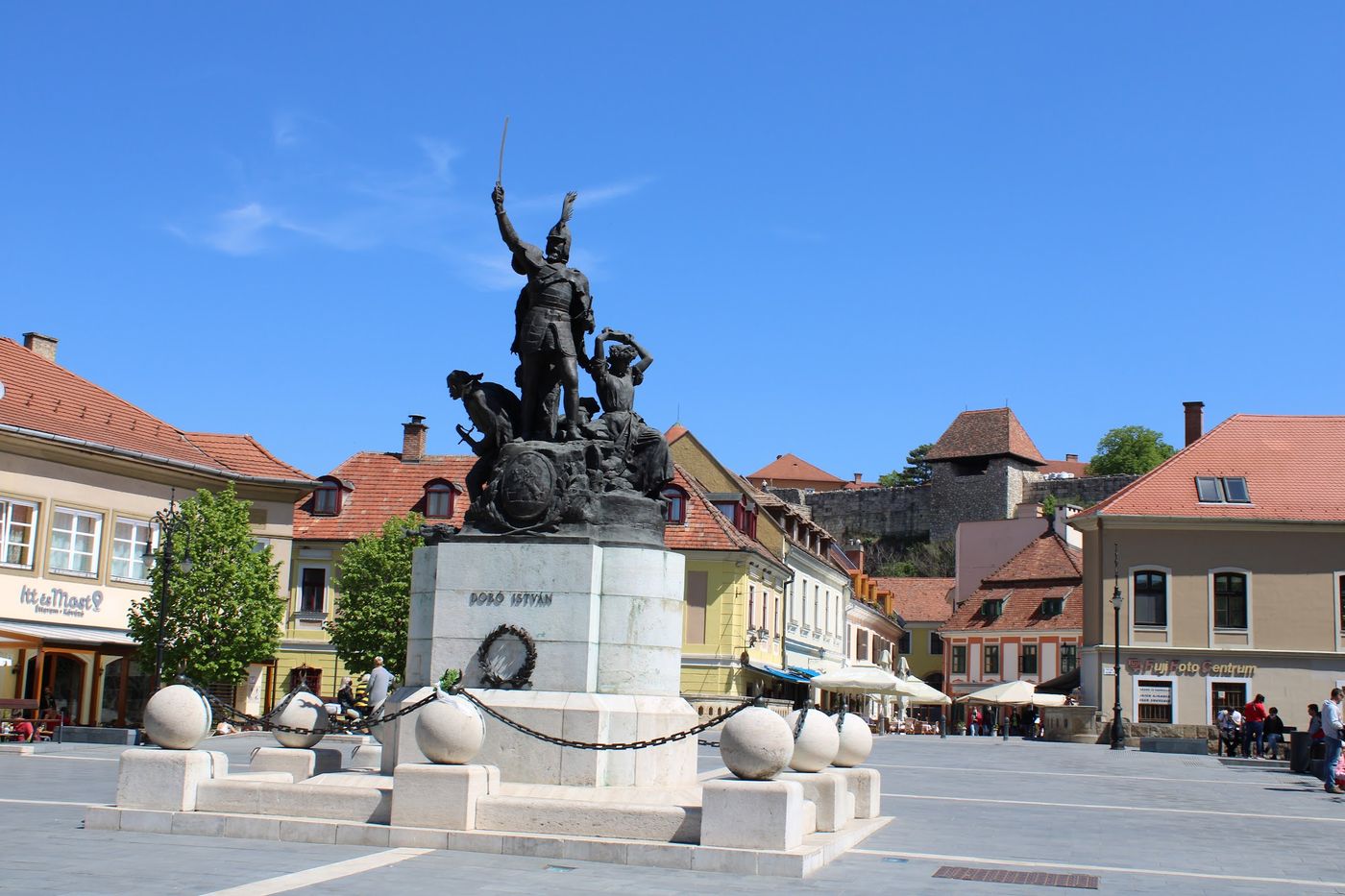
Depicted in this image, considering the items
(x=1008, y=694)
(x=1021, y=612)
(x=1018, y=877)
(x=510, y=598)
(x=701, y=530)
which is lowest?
(x=1018, y=877)

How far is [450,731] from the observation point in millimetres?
11367

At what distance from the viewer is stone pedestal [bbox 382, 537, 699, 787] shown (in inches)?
499

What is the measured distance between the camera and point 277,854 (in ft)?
34.4

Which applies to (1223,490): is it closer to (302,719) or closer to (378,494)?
(378,494)

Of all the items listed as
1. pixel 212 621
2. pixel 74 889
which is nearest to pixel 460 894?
pixel 74 889

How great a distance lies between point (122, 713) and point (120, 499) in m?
5.52

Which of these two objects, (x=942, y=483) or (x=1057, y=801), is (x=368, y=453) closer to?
(x=1057, y=801)

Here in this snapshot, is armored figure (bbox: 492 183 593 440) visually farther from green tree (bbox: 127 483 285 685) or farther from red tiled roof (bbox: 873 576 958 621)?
red tiled roof (bbox: 873 576 958 621)

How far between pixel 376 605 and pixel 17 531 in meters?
9.75

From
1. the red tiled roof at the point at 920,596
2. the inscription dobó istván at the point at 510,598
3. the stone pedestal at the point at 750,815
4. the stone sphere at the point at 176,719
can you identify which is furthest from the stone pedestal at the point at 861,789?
the red tiled roof at the point at 920,596

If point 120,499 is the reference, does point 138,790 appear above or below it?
below

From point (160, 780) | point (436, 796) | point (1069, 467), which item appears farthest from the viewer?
point (1069, 467)

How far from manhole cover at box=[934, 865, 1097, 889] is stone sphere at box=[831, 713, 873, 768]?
10.6 ft

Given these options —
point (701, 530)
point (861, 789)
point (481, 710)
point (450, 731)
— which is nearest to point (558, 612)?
point (481, 710)
